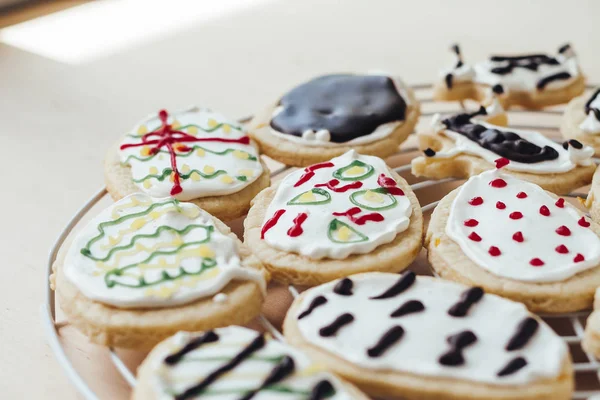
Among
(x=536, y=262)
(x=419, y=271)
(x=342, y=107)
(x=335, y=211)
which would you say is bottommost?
(x=419, y=271)

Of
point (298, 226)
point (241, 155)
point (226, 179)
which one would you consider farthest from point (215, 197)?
point (298, 226)

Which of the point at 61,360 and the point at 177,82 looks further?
the point at 177,82

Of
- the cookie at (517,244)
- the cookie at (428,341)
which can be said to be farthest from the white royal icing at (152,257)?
the cookie at (517,244)

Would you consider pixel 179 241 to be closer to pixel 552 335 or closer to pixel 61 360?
pixel 61 360

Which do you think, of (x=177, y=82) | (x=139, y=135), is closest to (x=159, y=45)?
(x=177, y=82)

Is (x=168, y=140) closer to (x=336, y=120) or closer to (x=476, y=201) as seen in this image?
(x=336, y=120)

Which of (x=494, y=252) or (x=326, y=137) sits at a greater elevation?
(x=326, y=137)
